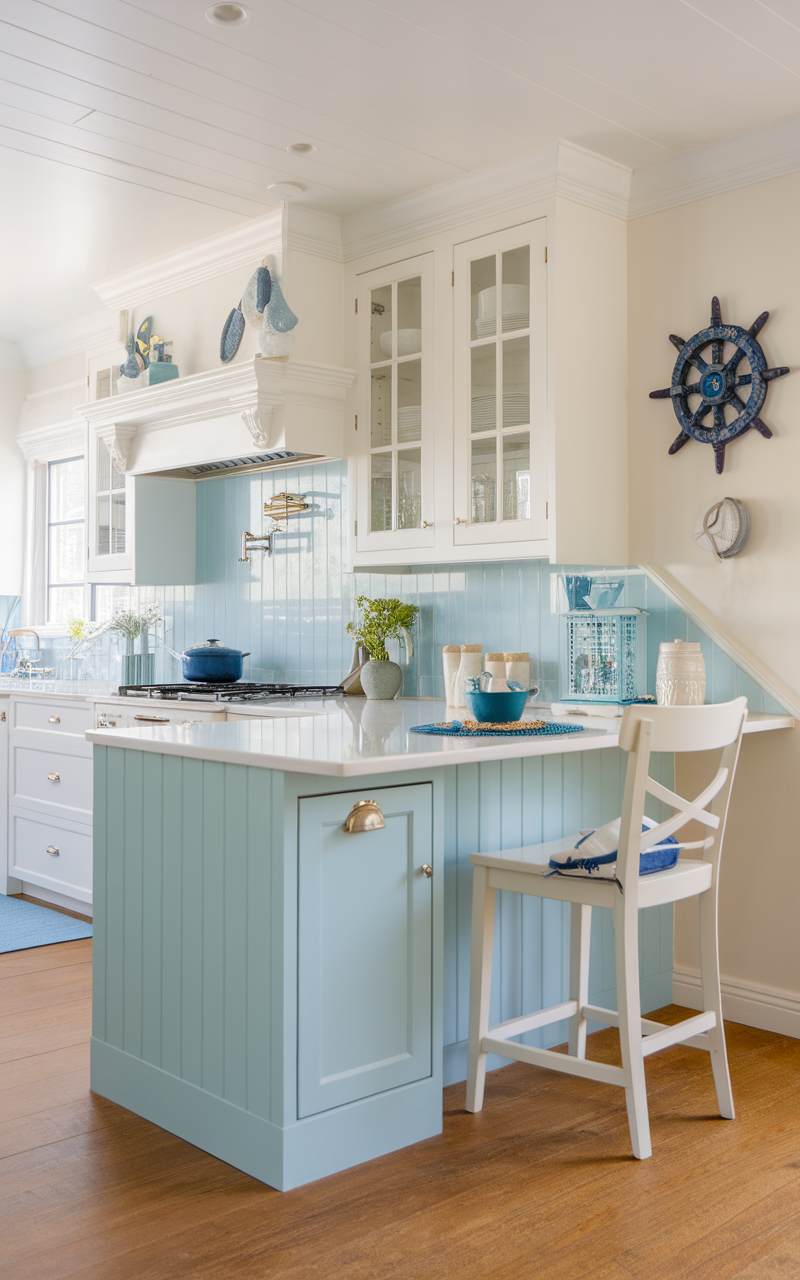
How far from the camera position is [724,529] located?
3121mm

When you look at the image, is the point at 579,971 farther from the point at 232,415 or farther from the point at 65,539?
the point at 65,539

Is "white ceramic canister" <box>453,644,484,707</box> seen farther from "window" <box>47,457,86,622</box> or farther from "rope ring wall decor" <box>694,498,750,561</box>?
"window" <box>47,457,86,622</box>

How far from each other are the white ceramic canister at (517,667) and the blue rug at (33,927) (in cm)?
195

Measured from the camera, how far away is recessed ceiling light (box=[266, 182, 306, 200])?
136 inches

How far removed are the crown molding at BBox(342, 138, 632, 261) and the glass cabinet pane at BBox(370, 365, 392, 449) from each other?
1.44ft

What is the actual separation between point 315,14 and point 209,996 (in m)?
2.18

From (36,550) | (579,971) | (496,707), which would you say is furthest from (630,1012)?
(36,550)

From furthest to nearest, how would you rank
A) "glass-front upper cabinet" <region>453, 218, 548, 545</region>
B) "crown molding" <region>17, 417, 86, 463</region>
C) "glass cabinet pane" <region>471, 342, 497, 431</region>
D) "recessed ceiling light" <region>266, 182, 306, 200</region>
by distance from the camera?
1. "crown molding" <region>17, 417, 86, 463</region>
2. "recessed ceiling light" <region>266, 182, 306, 200</region>
3. "glass cabinet pane" <region>471, 342, 497, 431</region>
4. "glass-front upper cabinet" <region>453, 218, 548, 545</region>

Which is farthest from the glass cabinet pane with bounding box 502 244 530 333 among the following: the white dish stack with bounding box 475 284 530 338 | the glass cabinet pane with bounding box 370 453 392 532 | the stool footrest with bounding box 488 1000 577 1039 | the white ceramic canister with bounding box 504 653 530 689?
the stool footrest with bounding box 488 1000 577 1039

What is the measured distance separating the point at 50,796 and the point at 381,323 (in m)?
2.30

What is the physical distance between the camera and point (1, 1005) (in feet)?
10.6

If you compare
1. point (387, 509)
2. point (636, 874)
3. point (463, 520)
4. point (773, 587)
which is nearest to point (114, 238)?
point (387, 509)

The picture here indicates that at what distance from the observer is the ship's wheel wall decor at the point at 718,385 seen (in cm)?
306

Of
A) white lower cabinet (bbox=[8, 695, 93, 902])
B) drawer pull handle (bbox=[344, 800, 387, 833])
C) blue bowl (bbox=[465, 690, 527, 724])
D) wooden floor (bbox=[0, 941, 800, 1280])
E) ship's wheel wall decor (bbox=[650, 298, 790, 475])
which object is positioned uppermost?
ship's wheel wall decor (bbox=[650, 298, 790, 475])
